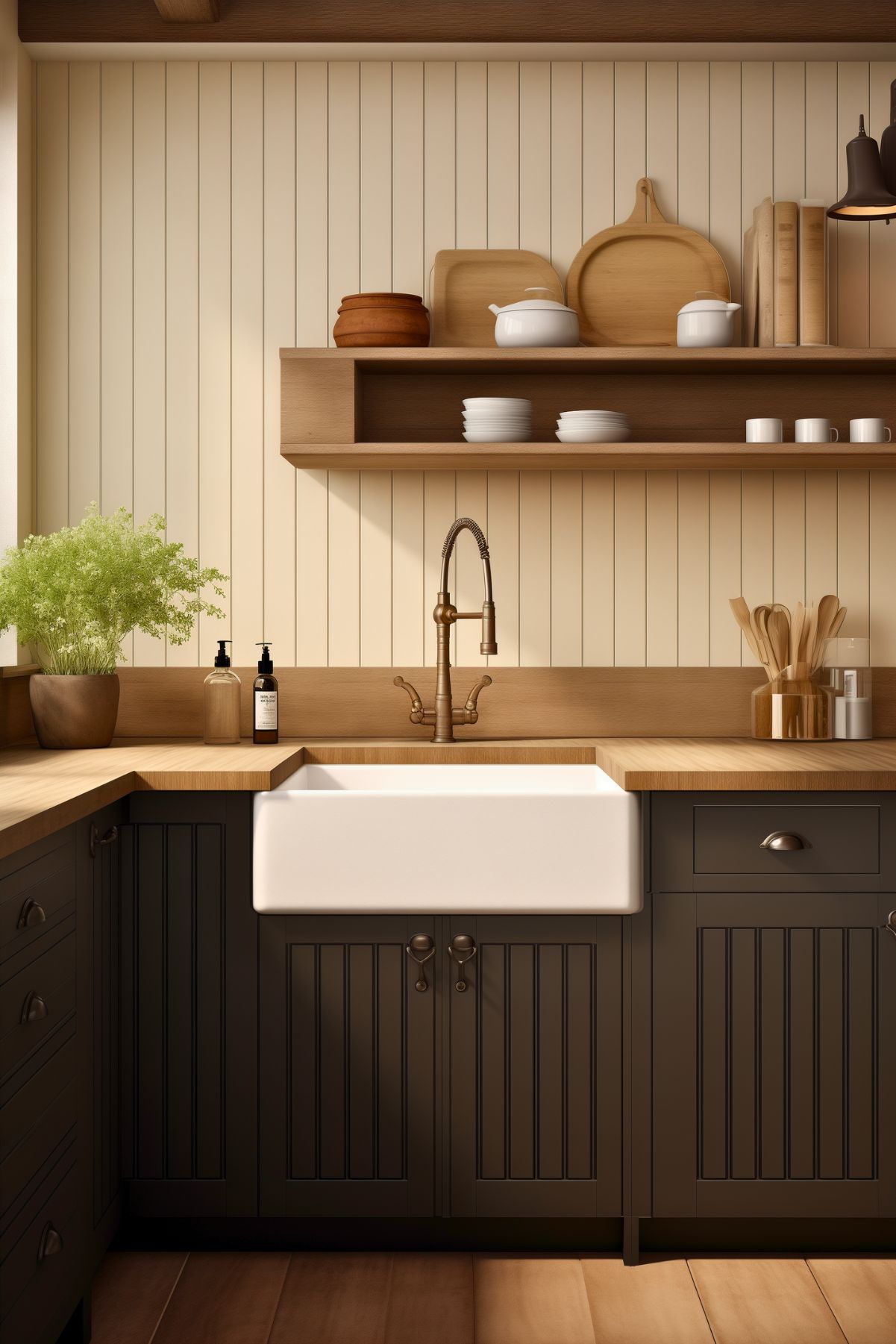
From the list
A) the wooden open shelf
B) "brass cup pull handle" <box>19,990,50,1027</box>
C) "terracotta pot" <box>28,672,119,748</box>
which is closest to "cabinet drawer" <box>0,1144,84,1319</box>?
"brass cup pull handle" <box>19,990,50,1027</box>

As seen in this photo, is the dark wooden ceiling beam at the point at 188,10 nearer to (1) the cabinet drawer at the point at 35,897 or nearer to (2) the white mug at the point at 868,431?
(2) the white mug at the point at 868,431

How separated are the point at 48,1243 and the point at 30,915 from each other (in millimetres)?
462

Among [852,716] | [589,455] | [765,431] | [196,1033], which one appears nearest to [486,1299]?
[196,1033]

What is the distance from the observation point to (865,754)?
86.7 inches

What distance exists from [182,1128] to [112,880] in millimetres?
453

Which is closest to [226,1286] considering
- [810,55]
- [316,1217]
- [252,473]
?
[316,1217]

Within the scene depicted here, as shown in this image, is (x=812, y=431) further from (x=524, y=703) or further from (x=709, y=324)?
(x=524, y=703)

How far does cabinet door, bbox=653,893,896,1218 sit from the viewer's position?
78.7 inches

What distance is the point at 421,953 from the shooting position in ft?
6.57

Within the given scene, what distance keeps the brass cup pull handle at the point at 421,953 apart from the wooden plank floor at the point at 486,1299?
1.60 ft

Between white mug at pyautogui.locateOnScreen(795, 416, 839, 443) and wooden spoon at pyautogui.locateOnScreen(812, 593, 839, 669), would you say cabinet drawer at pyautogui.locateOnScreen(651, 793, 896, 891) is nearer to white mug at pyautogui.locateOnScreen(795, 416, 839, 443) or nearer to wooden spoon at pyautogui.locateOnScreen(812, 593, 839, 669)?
wooden spoon at pyautogui.locateOnScreen(812, 593, 839, 669)

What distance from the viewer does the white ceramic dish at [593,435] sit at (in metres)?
2.44

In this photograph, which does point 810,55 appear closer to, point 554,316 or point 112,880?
point 554,316

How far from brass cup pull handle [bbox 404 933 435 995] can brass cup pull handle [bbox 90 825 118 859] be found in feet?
1.78
